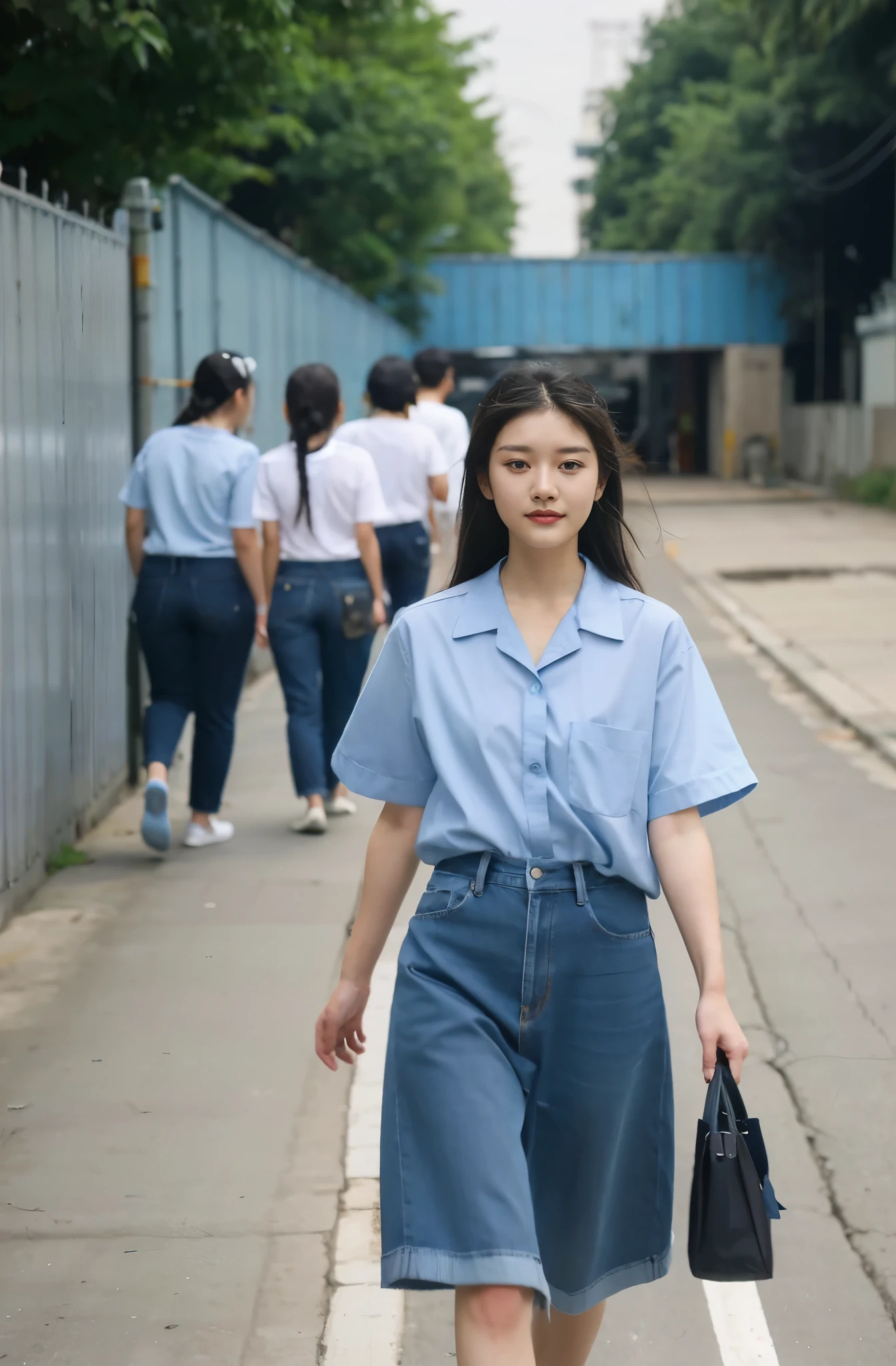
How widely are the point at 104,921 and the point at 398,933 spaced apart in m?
1.01

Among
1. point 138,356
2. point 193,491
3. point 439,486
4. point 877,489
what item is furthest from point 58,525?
point 877,489

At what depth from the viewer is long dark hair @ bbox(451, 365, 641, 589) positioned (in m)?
2.78

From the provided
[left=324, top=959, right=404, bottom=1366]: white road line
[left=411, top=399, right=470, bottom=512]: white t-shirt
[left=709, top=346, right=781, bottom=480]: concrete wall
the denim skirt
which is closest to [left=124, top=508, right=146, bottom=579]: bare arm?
[left=324, top=959, right=404, bottom=1366]: white road line

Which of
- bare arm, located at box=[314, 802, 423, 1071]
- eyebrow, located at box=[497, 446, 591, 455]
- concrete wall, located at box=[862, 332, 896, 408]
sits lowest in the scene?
bare arm, located at box=[314, 802, 423, 1071]

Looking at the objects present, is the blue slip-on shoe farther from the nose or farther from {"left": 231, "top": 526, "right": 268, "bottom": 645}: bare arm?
the nose

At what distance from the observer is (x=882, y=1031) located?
17.1 feet

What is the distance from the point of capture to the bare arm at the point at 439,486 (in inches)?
358

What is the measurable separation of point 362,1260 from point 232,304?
9.00 m

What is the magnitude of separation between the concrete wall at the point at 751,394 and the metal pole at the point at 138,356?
3751 cm

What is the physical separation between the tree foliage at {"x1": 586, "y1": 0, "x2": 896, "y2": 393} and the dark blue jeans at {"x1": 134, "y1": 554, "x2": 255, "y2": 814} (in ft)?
88.3

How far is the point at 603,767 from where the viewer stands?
267 cm

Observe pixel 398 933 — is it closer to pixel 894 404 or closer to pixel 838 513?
pixel 838 513

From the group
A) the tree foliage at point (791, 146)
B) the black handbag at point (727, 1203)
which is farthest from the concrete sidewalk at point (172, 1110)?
the tree foliage at point (791, 146)

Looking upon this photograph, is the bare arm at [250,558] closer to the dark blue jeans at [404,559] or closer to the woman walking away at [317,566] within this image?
the woman walking away at [317,566]
